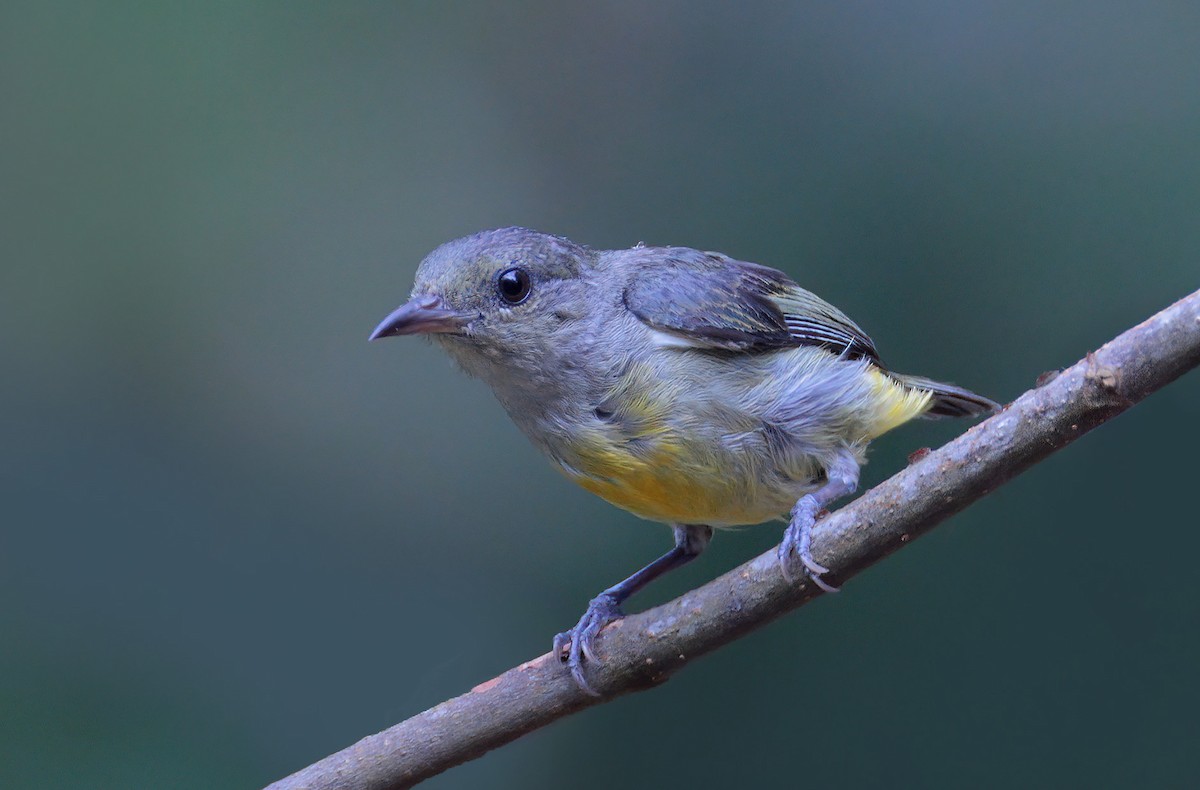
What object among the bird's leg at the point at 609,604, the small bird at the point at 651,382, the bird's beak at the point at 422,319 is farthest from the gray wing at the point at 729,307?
the bird's leg at the point at 609,604

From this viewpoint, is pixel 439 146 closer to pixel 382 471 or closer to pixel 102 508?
pixel 382 471

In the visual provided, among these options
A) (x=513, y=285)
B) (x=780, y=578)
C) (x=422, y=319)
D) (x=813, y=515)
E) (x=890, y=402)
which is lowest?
(x=780, y=578)

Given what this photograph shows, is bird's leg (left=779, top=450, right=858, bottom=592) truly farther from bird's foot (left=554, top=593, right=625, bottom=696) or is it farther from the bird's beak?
the bird's beak

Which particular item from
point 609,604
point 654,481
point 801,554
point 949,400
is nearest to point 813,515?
point 801,554

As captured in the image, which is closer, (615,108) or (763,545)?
(763,545)

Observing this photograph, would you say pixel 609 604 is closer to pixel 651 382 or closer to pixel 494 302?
pixel 651 382

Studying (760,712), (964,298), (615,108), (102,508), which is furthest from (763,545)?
(102,508)
